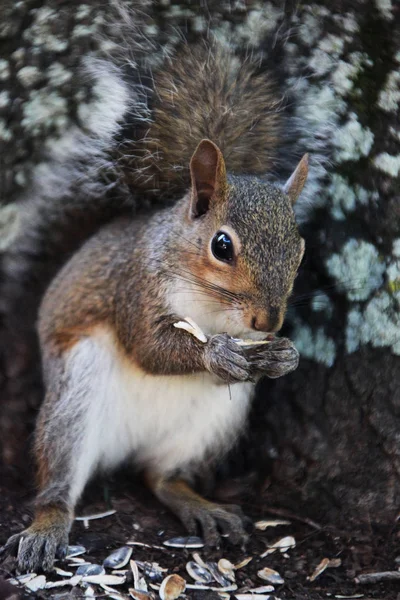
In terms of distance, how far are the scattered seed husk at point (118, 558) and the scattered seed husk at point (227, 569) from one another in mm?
243

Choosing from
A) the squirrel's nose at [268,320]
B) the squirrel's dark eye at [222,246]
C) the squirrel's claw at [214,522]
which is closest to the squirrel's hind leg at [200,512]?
the squirrel's claw at [214,522]

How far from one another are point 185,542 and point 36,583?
467 millimetres

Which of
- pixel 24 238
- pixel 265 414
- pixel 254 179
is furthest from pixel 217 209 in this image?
pixel 24 238

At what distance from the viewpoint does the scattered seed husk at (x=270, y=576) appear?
6.80 feet

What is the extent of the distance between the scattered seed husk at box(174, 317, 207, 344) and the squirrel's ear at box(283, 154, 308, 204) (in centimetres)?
43

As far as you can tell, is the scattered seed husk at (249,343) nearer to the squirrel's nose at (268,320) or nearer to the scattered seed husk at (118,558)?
the squirrel's nose at (268,320)

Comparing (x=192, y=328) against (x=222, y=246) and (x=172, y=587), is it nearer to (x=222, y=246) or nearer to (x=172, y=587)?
(x=222, y=246)

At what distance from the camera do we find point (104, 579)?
1977mm

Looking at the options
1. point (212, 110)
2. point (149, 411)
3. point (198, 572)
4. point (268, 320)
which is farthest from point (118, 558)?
point (212, 110)

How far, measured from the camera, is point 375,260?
7.32 feet

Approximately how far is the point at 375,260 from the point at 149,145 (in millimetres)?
735

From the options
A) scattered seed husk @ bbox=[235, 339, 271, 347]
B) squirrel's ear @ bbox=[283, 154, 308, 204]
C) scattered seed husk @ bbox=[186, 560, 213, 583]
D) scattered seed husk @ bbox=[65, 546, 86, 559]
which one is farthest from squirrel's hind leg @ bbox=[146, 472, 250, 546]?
squirrel's ear @ bbox=[283, 154, 308, 204]

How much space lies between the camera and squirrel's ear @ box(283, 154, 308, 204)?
83.8 inches

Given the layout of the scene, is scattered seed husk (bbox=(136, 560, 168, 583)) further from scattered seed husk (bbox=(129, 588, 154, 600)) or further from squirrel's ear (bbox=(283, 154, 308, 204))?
squirrel's ear (bbox=(283, 154, 308, 204))
